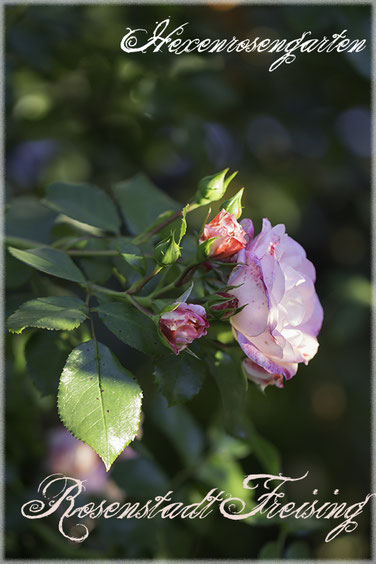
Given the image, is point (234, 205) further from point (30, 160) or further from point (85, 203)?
point (30, 160)

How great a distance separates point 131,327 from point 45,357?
0.16 meters

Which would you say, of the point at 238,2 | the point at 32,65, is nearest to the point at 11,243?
the point at 32,65

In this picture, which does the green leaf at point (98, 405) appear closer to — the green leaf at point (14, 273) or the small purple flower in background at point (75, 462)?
the green leaf at point (14, 273)

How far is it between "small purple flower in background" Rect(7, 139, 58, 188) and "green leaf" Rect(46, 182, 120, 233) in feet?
2.95

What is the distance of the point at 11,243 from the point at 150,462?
543mm

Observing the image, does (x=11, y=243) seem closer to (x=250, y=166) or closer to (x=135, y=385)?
(x=135, y=385)

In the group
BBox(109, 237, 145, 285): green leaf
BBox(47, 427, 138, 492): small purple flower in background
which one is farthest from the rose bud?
BBox(47, 427, 138, 492): small purple flower in background

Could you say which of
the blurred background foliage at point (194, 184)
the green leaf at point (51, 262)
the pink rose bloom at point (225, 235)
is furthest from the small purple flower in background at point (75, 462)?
the pink rose bloom at point (225, 235)

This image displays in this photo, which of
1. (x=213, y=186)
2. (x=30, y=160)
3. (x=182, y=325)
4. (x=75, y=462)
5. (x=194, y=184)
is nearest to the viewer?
(x=182, y=325)

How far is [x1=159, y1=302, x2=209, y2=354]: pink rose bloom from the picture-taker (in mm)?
616

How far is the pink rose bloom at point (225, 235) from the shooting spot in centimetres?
65

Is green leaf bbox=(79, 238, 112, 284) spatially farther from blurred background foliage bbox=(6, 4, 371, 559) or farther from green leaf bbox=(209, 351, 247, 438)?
green leaf bbox=(209, 351, 247, 438)

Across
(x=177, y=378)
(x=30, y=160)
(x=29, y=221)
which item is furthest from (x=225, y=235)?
(x=30, y=160)

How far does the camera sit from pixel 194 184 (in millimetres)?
2160
